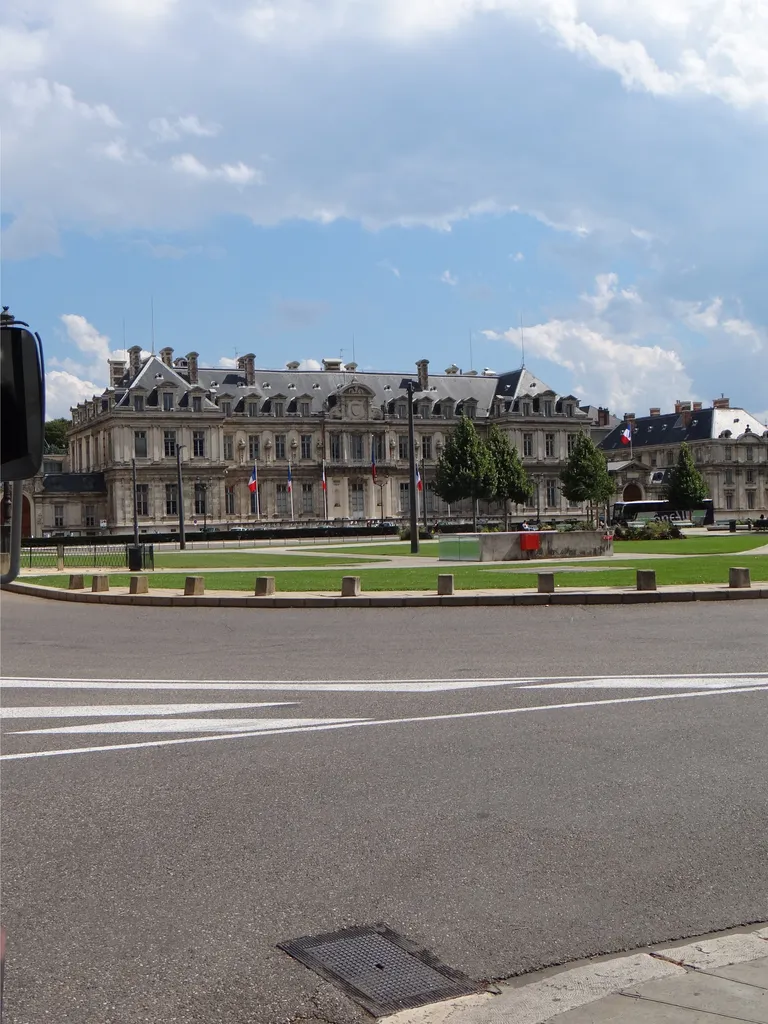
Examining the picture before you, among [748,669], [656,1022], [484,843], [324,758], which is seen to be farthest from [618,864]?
[748,669]

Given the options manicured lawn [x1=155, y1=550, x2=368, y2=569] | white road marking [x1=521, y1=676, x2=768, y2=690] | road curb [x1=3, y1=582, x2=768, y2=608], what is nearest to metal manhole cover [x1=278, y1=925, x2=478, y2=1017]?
white road marking [x1=521, y1=676, x2=768, y2=690]

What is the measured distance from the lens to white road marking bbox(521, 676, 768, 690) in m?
11.0

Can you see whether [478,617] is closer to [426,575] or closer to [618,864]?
[426,575]

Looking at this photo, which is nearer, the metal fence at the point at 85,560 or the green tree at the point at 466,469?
the metal fence at the point at 85,560

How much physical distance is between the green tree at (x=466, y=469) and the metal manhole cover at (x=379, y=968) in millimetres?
91147

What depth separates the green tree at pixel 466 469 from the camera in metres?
95.9

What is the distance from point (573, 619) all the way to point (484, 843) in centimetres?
1351

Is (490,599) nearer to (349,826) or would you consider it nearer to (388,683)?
(388,683)

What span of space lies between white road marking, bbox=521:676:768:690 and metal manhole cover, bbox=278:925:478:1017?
21.4 ft

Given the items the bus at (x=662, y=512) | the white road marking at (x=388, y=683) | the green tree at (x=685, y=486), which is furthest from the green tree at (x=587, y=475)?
the white road marking at (x=388, y=683)

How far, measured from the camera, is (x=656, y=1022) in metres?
3.89

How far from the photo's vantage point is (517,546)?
133 feet

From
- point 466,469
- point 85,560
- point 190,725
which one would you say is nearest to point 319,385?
point 466,469

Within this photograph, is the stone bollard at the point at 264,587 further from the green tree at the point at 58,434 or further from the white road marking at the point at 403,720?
the green tree at the point at 58,434
